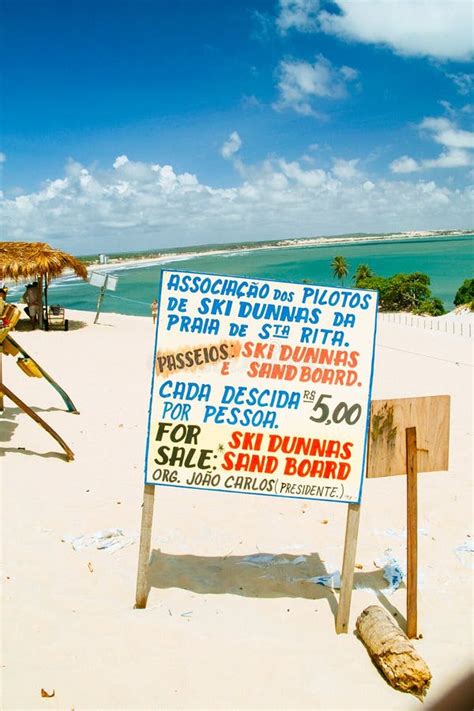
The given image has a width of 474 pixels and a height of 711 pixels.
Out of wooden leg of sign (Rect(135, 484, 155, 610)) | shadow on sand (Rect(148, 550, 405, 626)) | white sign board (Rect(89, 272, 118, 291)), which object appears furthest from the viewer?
white sign board (Rect(89, 272, 118, 291))

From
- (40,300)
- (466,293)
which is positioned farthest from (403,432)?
(466,293)

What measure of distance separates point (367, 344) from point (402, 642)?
1906mm

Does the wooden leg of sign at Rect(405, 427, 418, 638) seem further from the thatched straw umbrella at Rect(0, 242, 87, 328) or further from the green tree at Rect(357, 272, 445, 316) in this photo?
the green tree at Rect(357, 272, 445, 316)

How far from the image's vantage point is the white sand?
3.20m

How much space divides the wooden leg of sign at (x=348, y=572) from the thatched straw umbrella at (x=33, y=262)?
15573 mm

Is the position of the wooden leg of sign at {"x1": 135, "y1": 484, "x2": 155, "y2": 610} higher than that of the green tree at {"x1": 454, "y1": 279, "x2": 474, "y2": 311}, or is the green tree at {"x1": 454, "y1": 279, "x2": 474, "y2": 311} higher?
the green tree at {"x1": 454, "y1": 279, "x2": 474, "y2": 311}

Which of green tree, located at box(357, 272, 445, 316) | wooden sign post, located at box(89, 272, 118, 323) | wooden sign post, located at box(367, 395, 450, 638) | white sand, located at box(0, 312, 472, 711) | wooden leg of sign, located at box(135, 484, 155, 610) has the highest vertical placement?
green tree, located at box(357, 272, 445, 316)

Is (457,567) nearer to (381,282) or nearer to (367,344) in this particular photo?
(367,344)

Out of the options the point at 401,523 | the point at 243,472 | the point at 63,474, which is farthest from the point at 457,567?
the point at 63,474

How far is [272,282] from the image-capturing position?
3.76 meters

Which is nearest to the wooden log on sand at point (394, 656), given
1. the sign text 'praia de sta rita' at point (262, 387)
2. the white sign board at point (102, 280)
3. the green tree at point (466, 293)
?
the sign text 'praia de sta rita' at point (262, 387)

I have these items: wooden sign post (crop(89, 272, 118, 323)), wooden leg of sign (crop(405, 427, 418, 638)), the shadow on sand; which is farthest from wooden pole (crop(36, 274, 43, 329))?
wooden leg of sign (crop(405, 427, 418, 638))

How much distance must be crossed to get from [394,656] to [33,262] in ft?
54.0

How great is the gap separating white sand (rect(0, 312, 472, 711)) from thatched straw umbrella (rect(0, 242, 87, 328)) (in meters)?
10.4
